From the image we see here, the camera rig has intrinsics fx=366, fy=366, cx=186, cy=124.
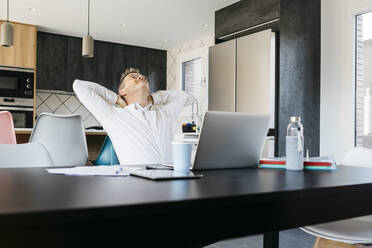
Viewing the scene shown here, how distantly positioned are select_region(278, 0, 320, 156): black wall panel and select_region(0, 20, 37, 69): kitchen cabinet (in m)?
3.71

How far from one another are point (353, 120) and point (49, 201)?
301 centimetres

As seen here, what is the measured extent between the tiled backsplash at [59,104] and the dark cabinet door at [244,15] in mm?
2725

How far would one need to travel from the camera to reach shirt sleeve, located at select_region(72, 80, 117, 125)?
208 centimetres

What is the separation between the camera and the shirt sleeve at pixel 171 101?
2.41 meters

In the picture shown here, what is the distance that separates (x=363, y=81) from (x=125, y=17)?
3.02m

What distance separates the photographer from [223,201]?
588 mm

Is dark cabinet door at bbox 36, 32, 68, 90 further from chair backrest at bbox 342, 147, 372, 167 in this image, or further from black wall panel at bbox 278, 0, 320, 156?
chair backrest at bbox 342, 147, 372, 167

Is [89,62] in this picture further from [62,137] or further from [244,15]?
[62,137]

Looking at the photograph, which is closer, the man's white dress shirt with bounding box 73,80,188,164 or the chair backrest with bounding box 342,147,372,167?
the chair backrest with bounding box 342,147,372,167

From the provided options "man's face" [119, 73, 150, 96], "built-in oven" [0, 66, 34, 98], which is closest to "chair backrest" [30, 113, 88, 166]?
"man's face" [119, 73, 150, 96]

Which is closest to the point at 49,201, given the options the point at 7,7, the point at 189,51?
the point at 7,7

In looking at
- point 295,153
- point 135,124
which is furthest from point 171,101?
point 295,153

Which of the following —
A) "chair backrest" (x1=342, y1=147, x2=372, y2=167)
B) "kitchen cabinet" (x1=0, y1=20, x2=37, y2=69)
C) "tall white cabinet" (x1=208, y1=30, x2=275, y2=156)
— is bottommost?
"chair backrest" (x1=342, y1=147, x2=372, y2=167)

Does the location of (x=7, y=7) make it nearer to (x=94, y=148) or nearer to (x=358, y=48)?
(x=94, y=148)
